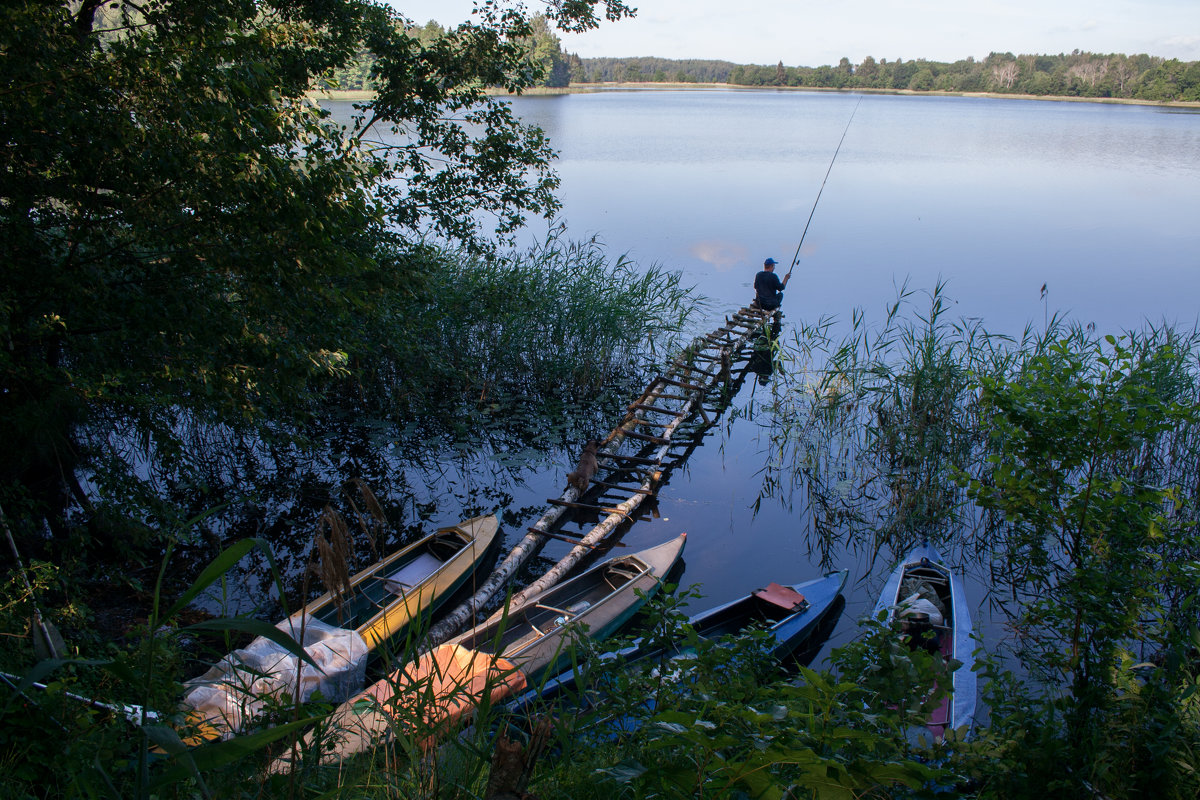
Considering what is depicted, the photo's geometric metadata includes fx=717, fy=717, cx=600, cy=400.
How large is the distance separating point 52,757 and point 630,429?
8.41 meters

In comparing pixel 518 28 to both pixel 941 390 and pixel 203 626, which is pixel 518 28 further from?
pixel 203 626

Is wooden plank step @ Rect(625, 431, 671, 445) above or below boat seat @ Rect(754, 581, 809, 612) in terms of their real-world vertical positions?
above

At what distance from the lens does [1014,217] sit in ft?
80.5

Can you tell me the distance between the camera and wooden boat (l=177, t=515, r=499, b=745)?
3.89m

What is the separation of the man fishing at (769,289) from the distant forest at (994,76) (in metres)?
33.3

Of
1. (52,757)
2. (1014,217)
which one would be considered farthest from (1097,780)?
(1014,217)

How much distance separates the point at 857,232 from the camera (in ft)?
75.9

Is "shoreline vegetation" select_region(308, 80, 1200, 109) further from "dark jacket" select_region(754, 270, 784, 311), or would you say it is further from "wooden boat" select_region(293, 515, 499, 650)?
"wooden boat" select_region(293, 515, 499, 650)

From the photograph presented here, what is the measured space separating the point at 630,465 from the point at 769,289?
695 centimetres

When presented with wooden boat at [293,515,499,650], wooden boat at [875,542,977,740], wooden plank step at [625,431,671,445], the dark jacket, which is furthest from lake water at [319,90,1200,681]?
the dark jacket

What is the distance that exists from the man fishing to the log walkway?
385 millimetres

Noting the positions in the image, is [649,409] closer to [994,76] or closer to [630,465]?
[630,465]

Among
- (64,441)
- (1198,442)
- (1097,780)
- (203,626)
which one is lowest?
(1198,442)

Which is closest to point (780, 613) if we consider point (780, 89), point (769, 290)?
point (769, 290)
